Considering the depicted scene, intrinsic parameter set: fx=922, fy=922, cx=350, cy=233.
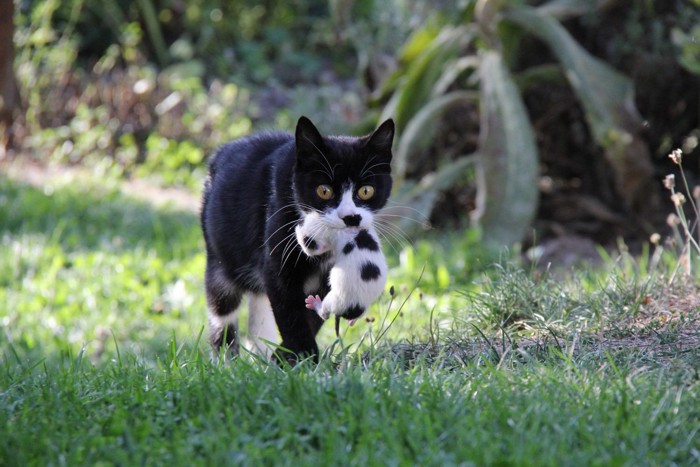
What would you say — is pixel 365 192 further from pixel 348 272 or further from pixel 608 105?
pixel 608 105

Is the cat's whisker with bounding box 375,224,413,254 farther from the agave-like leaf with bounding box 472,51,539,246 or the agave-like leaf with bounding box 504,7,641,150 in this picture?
the agave-like leaf with bounding box 504,7,641,150

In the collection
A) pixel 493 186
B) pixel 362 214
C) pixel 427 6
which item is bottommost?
pixel 493 186

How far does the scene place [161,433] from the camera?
8.54 feet

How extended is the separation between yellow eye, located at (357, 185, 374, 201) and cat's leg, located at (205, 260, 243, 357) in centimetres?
95

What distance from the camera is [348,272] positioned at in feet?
10.4

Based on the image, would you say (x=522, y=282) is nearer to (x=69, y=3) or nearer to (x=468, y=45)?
(x=468, y=45)

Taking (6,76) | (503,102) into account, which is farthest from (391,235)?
(6,76)

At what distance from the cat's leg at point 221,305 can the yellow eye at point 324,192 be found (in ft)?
3.06

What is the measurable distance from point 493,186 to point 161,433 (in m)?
3.83

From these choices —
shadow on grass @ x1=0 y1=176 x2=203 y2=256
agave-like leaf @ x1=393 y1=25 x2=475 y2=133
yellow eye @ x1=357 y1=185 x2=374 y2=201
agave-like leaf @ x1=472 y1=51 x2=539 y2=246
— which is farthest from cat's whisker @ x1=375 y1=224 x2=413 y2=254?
shadow on grass @ x1=0 y1=176 x2=203 y2=256

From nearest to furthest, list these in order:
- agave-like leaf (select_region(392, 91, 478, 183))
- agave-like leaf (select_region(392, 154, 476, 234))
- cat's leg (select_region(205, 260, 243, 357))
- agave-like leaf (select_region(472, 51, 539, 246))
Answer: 1. cat's leg (select_region(205, 260, 243, 357))
2. agave-like leaf (select_region(472, 51, 539, 246))
3. agave-like leaf (select_region(392, 154, 476, 234))
4. agave-like leaf (select_region(392, 91, 478, 183))

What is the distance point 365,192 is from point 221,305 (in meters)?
1.10

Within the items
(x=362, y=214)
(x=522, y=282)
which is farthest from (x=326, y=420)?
(x=522, y=282)

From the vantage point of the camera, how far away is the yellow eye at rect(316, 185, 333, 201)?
3252 mm
